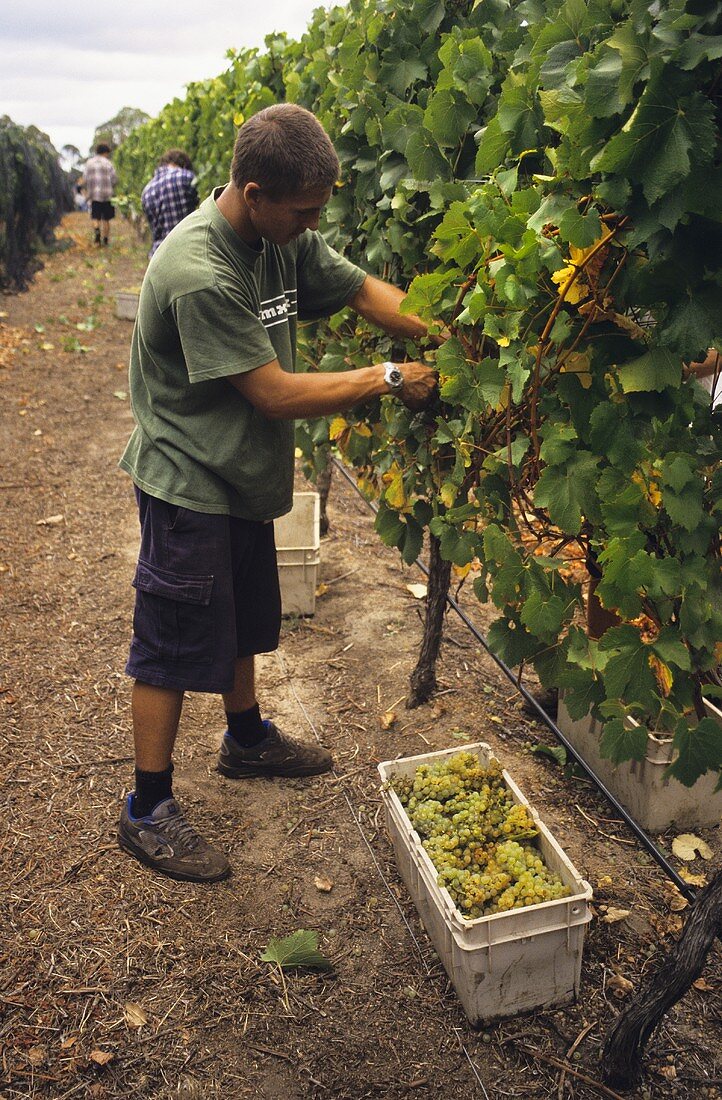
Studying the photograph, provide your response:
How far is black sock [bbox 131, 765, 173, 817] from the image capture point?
2869mm

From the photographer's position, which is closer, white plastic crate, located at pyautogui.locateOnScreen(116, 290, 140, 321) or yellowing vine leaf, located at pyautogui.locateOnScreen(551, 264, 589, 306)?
yellowing vine leaf, located at pyautogui.locateOnScreen(551, 264, 589, 306)

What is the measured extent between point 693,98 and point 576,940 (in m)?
1.89

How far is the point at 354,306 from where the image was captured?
2.91 m

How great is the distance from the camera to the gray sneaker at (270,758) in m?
3.27

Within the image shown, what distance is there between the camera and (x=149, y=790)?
113 inches

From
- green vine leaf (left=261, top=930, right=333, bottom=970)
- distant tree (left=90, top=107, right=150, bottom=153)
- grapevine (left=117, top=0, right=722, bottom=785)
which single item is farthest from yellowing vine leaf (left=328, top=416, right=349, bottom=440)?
distant tree (left=90, top=107, right=150, bottom=153)

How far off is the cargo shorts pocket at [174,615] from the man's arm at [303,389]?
21.8 inches

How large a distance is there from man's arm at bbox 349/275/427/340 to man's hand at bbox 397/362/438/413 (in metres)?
0.19

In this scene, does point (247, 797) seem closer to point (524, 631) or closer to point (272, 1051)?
point (272, 1051)

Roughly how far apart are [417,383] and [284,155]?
0.72m

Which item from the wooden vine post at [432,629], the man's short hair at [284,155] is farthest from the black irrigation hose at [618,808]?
the man's short hair at [284,155]

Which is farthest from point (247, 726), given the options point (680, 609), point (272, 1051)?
point (680, 609)

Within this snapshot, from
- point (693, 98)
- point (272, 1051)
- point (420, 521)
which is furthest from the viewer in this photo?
point (420, 521)

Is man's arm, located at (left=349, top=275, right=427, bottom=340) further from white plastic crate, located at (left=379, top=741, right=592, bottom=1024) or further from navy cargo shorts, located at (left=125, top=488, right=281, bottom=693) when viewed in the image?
white plastic crate, located at (left=379, top=741, right=592, bottom=1024)
